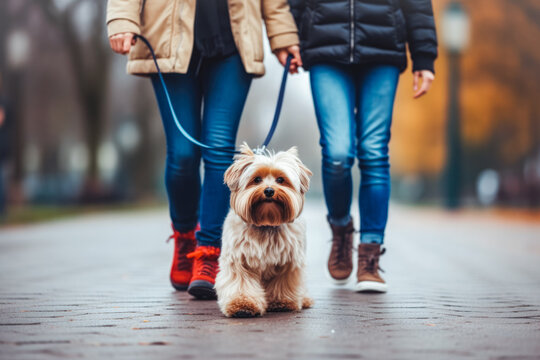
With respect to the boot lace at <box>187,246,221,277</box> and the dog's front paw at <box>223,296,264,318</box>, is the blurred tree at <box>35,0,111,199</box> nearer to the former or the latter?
the boot lace at <box>187,246,221,277</box>

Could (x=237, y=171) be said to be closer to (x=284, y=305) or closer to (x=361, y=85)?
(x=284, y=305)

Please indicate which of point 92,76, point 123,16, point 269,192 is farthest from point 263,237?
point 92,76

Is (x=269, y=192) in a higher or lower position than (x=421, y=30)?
lower

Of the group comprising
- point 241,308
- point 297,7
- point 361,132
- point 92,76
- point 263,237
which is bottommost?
point 241,308

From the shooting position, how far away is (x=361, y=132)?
4.96 meters

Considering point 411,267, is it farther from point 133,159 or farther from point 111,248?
point 133,159

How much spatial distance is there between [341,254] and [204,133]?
1.27m

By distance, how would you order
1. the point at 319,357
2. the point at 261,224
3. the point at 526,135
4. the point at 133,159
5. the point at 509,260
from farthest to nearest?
1. the point at 133,159
2. the point at 526,135
3. the point at 509,260
4. the point at 261,224
5. the point at 319,357

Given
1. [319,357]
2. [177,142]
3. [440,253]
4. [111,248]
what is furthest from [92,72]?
[319,357]

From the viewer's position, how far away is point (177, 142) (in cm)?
475

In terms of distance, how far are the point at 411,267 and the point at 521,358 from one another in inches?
150

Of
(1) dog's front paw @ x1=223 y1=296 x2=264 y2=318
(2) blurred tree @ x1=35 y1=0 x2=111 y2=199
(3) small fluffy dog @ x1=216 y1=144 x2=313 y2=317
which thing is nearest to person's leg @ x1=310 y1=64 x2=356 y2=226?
(3) small fluffy dog @ x1=216 y1=144 x2=313 y2=317

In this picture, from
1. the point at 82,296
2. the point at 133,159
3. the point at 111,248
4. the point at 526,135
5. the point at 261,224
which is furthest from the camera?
the point at 133,159

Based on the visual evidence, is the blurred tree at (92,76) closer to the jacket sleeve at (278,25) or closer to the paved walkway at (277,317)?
the paved walkway at (277,317)
